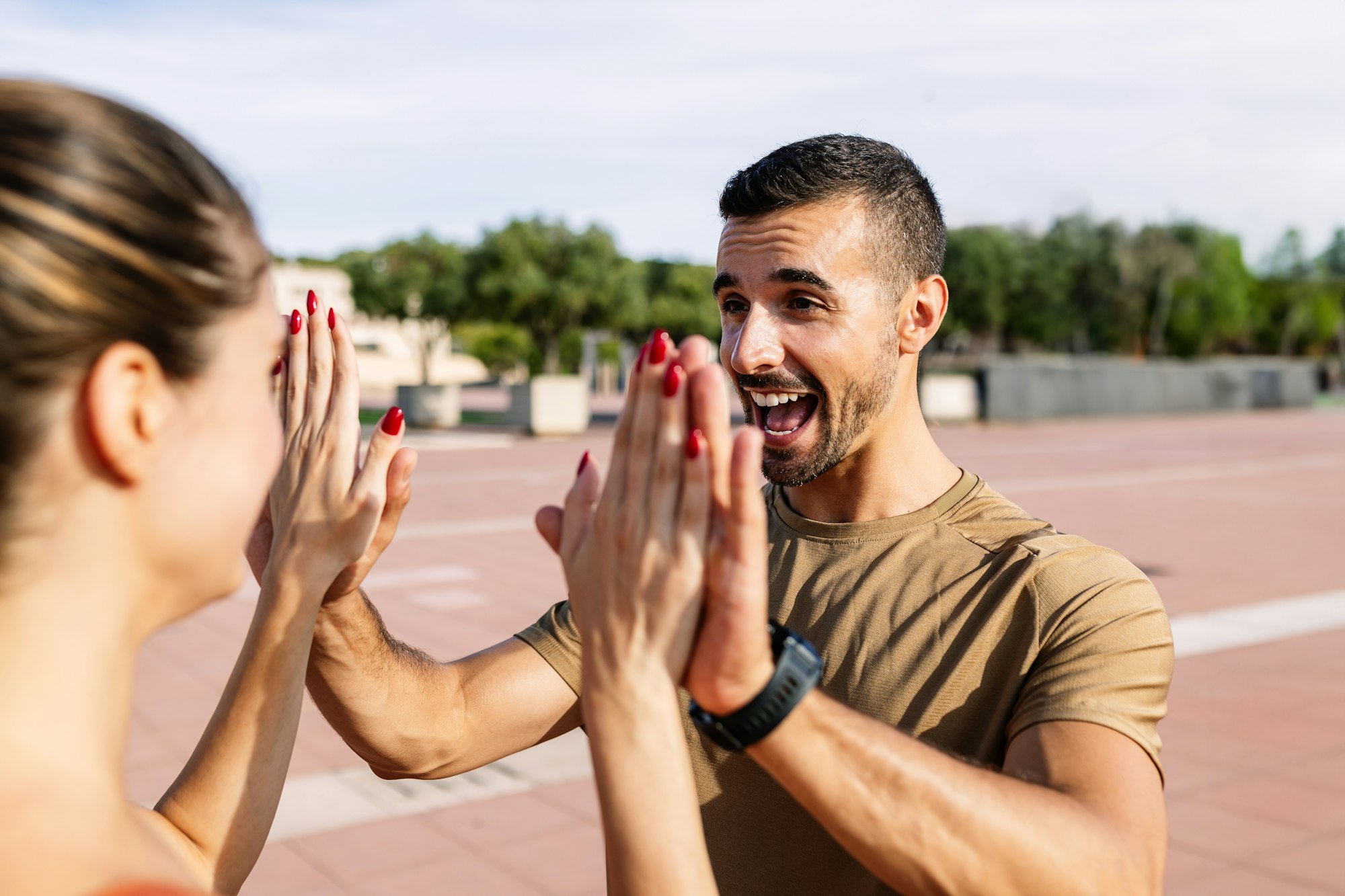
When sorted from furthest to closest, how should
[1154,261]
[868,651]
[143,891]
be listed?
[1154,261], [868,651], [143,891]

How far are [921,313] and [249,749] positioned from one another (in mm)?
1472

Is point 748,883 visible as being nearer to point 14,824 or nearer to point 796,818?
point 796,818

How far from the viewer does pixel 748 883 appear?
1.81 m

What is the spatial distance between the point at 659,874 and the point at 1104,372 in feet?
112

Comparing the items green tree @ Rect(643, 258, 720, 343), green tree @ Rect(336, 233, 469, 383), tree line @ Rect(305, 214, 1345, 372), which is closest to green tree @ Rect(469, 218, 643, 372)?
tree line @ Rect(305, 214, 1345, 372)

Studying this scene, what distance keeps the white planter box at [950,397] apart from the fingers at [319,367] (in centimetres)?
2765

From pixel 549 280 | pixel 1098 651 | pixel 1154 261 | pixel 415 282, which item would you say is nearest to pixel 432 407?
pixel 415 282

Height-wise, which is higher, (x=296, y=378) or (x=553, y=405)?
(x=296, y=378)

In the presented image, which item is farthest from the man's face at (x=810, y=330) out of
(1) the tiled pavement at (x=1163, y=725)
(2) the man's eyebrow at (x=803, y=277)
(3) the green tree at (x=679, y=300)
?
(3) the green tree at (x=679, y=300)

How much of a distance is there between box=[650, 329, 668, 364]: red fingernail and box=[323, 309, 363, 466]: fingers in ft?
1.85

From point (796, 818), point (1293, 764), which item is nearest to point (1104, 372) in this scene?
point (1293, 764)

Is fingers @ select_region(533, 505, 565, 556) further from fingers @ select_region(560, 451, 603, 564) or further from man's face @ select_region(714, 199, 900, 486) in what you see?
man's face @ select_region(714, 199, 900, 486)

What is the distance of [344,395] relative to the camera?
1.65 m

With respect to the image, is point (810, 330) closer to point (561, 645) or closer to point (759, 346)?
point (759, 346)
